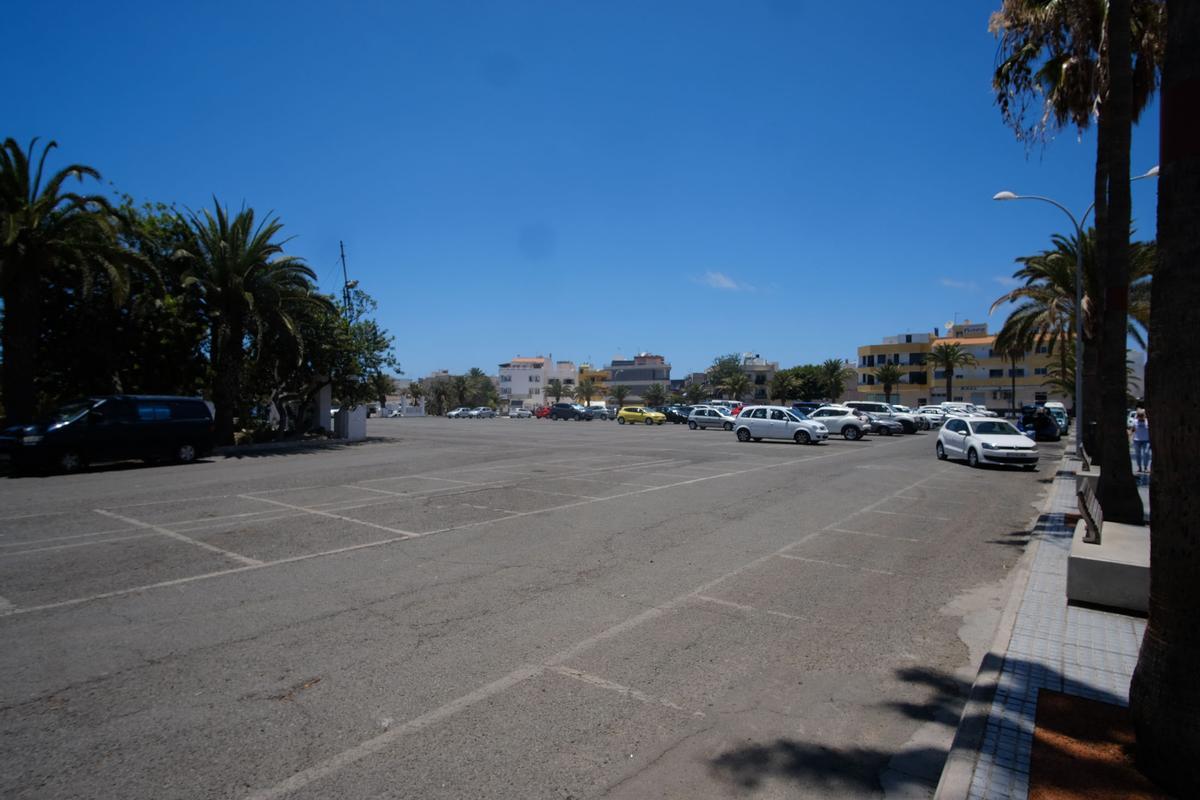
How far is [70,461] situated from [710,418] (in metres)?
35.4

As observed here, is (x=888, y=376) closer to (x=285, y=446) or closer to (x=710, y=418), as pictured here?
(x=710, y=418)

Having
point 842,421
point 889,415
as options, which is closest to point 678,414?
point 889,415

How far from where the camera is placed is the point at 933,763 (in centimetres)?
371

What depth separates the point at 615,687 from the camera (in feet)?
15.0

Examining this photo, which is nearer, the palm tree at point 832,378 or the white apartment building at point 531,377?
the palm tree at point 832,378

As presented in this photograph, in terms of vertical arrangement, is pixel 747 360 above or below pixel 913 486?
above

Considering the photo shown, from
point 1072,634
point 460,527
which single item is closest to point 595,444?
point 460,527

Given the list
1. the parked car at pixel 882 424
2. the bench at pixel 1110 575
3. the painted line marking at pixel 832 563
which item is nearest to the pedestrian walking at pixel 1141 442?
the bench at pixel 1110 575

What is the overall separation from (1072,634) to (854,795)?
3523 mm

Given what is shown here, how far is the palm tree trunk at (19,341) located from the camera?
64.3ft

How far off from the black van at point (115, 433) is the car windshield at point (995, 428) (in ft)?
81.4

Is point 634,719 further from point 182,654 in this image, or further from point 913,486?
point 913,486

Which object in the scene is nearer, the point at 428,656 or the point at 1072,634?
the point at 428,656

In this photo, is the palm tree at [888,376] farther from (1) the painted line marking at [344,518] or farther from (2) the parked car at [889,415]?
(1) the painted line marking at [344,518]
